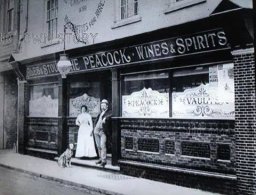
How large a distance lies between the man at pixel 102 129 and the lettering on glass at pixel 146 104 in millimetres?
552

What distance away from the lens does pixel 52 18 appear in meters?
10.2

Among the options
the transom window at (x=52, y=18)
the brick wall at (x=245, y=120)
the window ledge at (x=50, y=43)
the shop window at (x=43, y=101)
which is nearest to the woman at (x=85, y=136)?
the shop window at (x=43, y=101)

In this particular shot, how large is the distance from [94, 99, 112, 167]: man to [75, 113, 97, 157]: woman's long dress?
0.78 feet

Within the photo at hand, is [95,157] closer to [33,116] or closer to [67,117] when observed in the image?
[67,117]

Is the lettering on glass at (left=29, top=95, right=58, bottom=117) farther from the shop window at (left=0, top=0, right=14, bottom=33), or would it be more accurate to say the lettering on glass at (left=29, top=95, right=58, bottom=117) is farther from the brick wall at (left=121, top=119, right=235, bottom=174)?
the brick wall at (left=121, top=119, right=235, bottom=174)

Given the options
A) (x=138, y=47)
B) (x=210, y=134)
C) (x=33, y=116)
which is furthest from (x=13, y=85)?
(x=210, y=134)

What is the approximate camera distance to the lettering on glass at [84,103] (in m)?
9.94

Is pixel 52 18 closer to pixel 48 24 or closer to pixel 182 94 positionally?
pixel 48 24

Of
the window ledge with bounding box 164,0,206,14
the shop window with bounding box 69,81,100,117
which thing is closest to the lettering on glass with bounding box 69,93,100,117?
the shop window with bounding box 69,81,100,117

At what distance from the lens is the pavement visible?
691 centimetres

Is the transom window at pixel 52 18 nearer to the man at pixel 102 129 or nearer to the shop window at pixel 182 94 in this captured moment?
Answer: the man at pixel 102 129

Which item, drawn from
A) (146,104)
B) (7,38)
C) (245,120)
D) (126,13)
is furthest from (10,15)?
(245,120)

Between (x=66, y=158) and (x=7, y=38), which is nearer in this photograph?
(x=66, y=158)

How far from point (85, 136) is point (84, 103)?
0.92 metres
